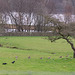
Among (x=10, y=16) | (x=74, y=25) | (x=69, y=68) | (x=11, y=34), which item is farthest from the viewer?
(x=10, y=16)

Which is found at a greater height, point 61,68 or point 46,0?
point 46,0

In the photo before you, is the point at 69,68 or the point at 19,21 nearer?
the point at 69,68

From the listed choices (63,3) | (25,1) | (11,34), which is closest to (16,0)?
(25,1)

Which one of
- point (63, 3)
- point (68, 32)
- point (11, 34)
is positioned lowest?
point (11, 34)

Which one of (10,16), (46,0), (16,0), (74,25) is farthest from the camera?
(46,0)

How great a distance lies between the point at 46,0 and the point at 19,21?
53.0ft

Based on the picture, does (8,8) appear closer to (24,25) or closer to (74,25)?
(24,25)

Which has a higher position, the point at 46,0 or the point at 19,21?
the point at 46,0

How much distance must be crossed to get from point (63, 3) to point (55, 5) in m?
7.19

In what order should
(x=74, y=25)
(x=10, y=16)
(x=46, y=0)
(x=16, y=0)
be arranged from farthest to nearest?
(x=46, y=0), (x=10, y=16), (x=16, y=0), (x=74, y=25)

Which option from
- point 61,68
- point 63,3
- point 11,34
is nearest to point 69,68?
point 61,68

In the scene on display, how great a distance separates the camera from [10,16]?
74.9m

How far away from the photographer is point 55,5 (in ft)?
271

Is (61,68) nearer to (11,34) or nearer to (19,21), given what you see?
(11,34)
